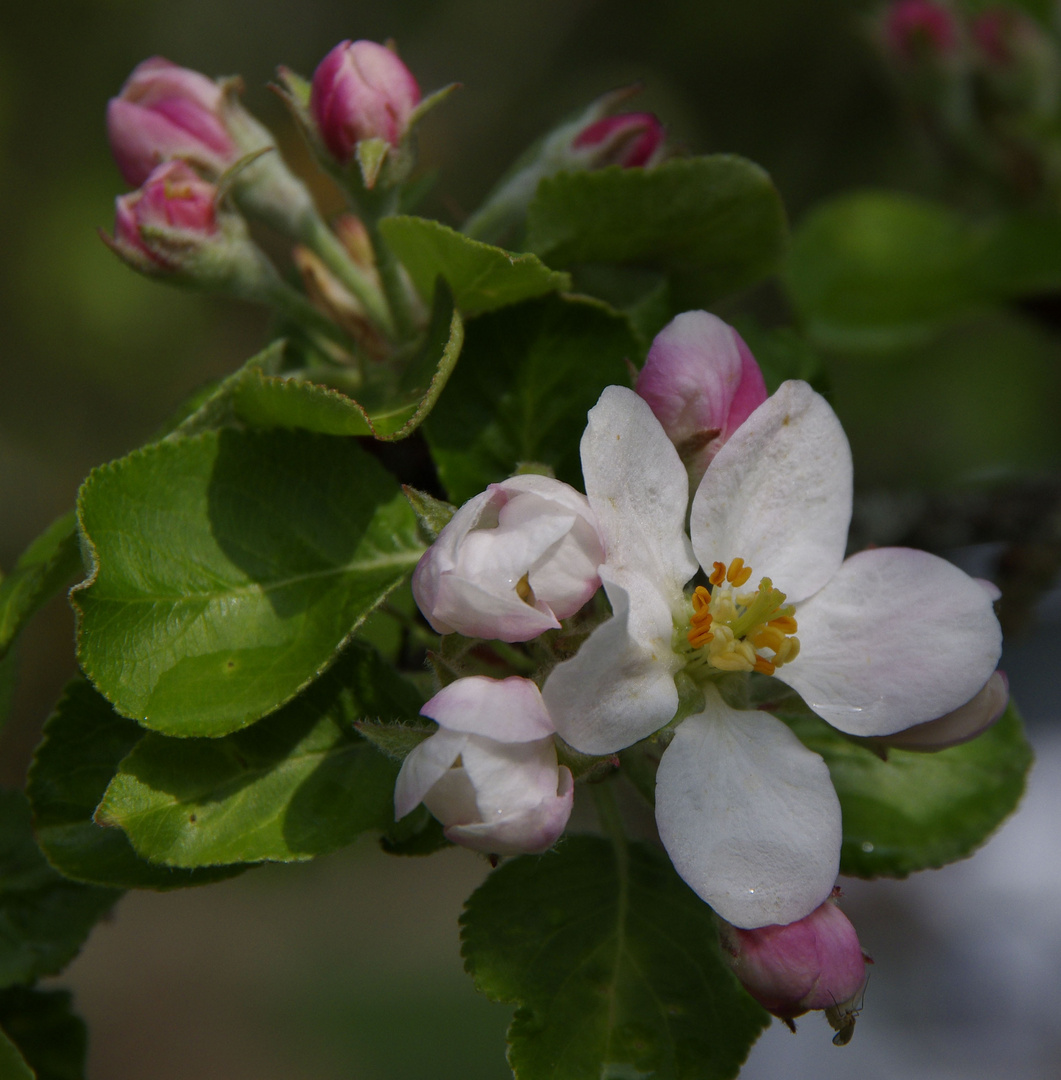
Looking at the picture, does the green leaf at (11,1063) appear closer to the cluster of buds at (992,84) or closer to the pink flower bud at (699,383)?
the pink flower bud at (699,383)

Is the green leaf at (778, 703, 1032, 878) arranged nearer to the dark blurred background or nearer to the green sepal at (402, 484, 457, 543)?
the green sepal at (402, 484, 457, 543)

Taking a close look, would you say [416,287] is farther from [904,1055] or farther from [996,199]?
[904,1055]

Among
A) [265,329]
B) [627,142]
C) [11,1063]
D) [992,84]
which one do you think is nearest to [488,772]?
[11,1063]

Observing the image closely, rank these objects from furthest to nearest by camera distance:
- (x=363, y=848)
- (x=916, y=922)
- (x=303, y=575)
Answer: (x=363, y=848), (x=916, y=922), (x=303, y=575)

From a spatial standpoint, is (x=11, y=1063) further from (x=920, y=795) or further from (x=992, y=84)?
(x=992, y=84)

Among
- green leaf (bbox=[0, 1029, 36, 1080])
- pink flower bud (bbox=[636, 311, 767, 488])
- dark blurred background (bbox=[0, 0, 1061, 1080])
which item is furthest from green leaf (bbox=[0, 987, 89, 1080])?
dark blurred background (bbox=[0, 0, 1061, 1080])

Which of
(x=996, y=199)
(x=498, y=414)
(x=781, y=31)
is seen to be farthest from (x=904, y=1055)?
(x=781, y=31)
